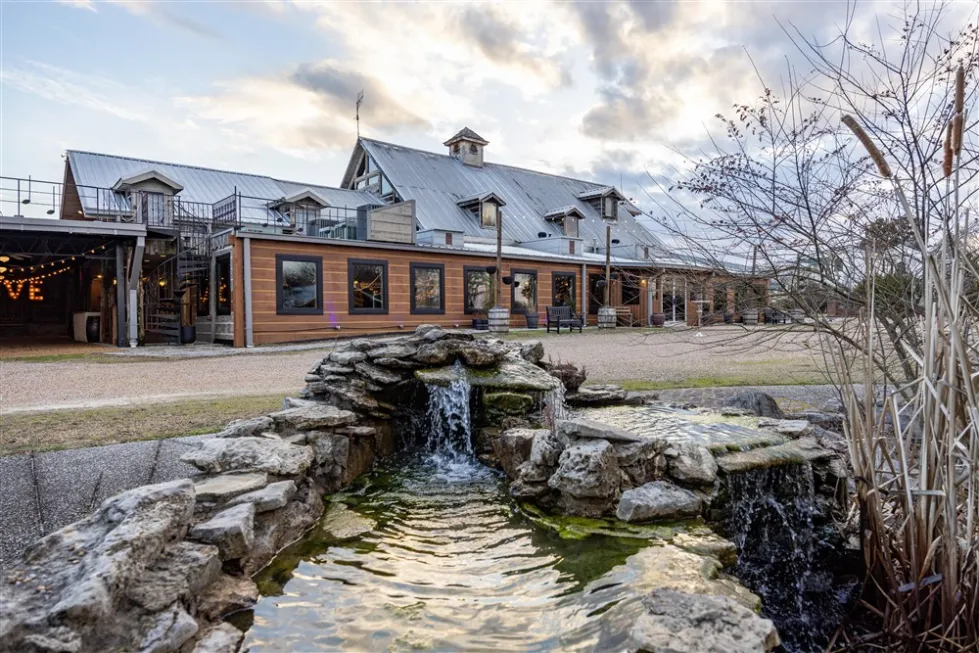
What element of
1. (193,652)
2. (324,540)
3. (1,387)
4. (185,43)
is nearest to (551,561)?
(324,540)

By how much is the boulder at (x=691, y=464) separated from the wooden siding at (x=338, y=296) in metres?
14.1

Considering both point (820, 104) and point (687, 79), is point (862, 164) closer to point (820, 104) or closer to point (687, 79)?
point (820, 104)

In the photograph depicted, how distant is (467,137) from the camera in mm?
29531

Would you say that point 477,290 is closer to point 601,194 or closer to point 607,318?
point 607,318

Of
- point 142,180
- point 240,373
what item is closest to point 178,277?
point 142,180

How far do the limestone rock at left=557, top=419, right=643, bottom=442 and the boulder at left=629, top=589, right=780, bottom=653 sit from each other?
196 centimetres

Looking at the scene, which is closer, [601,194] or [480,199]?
[480,199]

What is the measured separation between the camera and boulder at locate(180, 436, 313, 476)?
4.05 metres

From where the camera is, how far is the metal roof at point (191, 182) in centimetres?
2025

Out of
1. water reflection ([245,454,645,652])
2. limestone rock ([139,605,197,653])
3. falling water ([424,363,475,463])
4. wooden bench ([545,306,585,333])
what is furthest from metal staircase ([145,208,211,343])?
limestone rock ([139,605,197,653])

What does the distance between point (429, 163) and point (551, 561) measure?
26.1m

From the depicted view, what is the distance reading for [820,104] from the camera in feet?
13.9

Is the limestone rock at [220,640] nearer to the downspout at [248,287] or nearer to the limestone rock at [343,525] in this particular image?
the limestone rock at [343,525]

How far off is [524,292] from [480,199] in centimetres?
556
